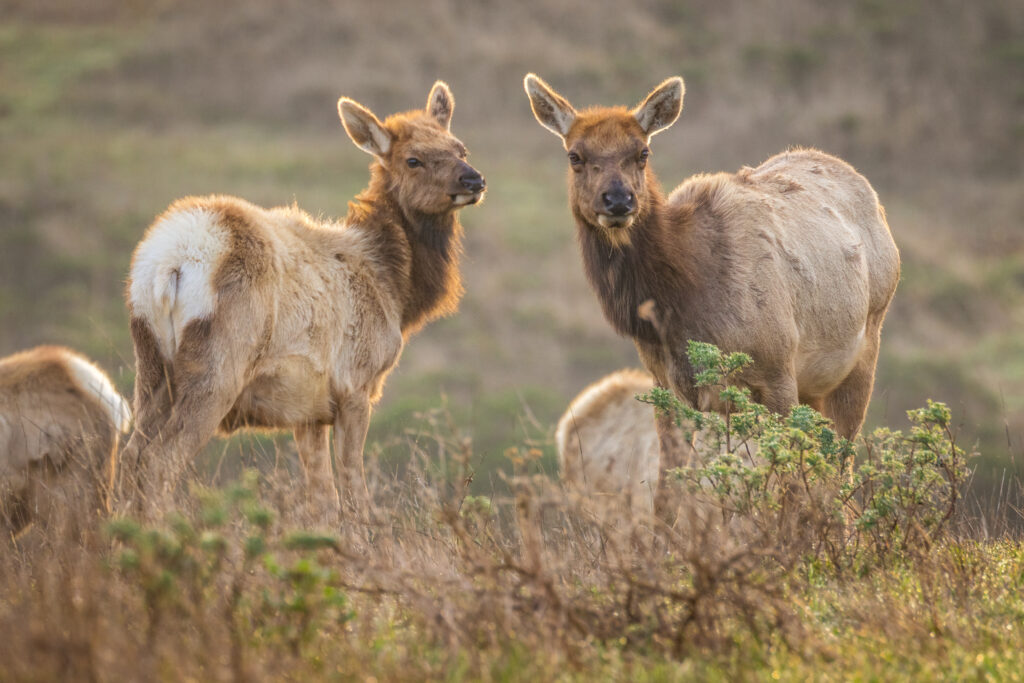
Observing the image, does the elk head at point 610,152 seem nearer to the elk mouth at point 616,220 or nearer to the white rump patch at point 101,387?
the elk mouth at point 616,220

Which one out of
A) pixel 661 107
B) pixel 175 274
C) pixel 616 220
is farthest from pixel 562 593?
pixel 661 107

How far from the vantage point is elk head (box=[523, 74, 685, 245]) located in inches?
242

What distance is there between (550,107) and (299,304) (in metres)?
1.90

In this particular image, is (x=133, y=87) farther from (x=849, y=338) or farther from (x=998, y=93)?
(x=849, y=338)

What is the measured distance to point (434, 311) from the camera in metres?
7.57

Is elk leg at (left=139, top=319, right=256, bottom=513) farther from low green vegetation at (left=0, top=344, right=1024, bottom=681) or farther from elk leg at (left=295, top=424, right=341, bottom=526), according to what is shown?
elk leg at (left=295, top=424, right=341, bottom=526)

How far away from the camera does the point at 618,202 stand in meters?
6.08

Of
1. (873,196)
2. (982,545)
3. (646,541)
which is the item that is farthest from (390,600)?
(873,196)

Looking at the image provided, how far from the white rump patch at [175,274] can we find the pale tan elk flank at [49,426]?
3.27 feet

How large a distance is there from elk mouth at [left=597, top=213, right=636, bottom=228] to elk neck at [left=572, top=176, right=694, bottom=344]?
178 millimetres

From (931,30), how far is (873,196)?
27119 millimetres

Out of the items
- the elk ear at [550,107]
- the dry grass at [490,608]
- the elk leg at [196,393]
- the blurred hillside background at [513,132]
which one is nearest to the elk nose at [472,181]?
the elk ear at [550,107]

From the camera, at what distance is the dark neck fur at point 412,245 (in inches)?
287

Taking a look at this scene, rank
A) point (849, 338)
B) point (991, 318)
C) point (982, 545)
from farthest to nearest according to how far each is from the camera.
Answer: point (991, 318) → point (849, 338) → point (982, 545)
